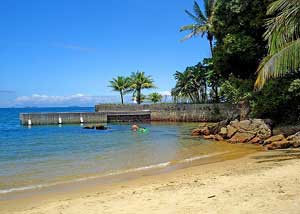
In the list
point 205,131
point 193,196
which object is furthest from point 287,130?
point 193,196

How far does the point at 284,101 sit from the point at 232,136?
4164 mm

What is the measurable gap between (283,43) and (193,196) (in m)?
6.97

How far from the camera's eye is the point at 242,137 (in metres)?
23.2

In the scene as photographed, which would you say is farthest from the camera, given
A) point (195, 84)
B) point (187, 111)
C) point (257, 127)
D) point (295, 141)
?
point (195, 84)

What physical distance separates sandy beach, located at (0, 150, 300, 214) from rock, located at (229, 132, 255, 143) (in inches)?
403

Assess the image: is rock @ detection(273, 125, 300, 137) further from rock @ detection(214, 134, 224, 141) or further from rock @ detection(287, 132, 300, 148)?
rock @ detection(214, 134, 224, 141)

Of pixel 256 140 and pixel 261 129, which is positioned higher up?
pixel 261 129

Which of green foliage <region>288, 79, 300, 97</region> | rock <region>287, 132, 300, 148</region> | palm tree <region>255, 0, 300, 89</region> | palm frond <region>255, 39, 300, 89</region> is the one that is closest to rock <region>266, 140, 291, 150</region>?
rock <region>287, 132, 300, 148</region>

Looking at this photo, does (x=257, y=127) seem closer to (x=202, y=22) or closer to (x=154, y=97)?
(x=202, y=22)

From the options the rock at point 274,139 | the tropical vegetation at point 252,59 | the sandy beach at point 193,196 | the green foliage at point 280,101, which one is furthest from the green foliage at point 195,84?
the sandy beach at point 193,196

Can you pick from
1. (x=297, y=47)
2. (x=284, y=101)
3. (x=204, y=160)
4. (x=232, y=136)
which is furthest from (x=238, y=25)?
(x=297, y=47)

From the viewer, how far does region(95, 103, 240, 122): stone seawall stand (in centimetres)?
4140

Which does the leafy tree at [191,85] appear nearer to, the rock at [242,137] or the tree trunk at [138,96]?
the tree trunk at [138,96]

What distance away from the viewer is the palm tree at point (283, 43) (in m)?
12.2
